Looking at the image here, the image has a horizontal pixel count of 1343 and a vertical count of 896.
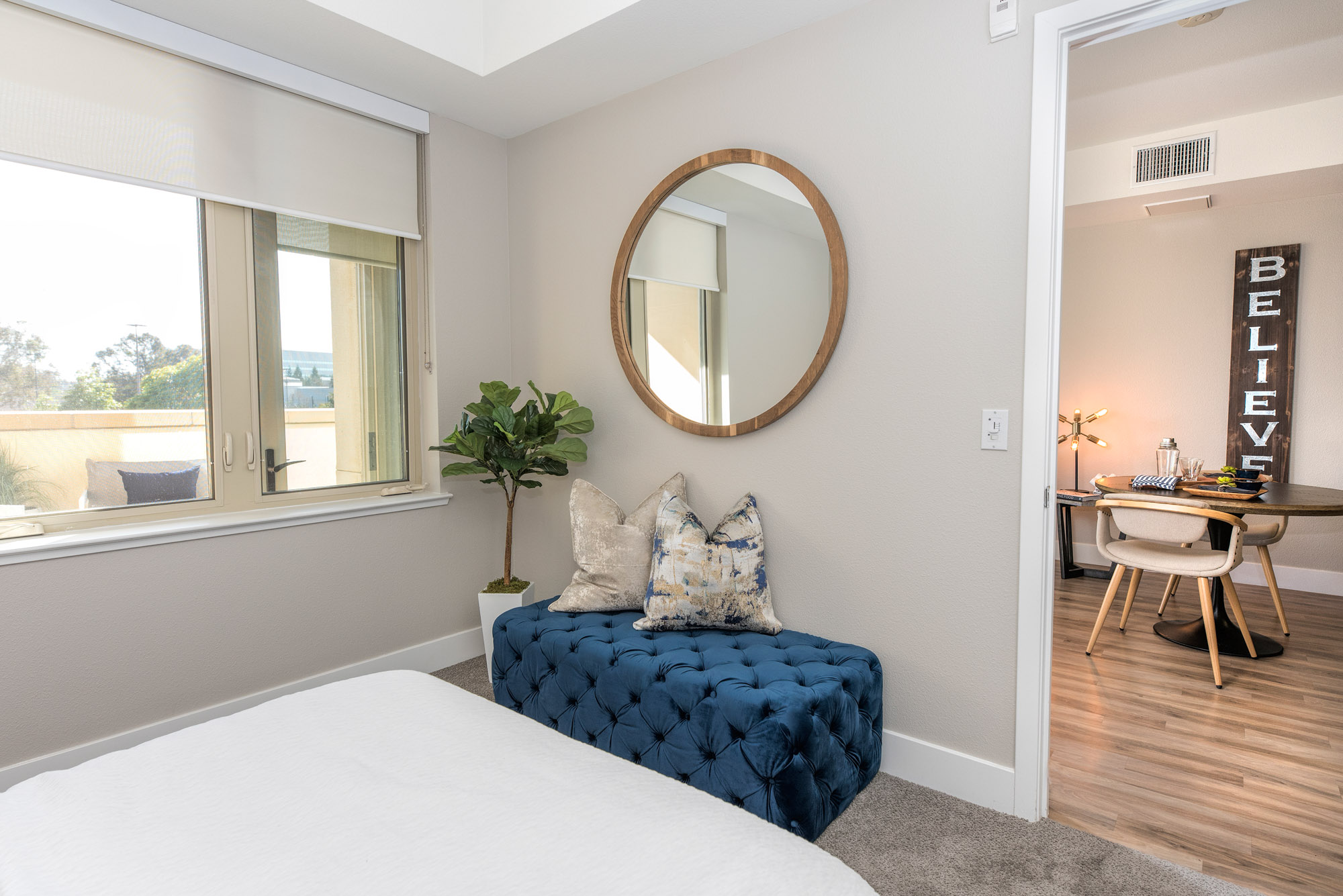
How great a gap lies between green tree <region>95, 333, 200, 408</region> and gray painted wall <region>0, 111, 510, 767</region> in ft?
1.85

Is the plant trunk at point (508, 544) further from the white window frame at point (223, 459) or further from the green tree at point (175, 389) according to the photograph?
the green tree at point (175, 389)

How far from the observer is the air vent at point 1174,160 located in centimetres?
388

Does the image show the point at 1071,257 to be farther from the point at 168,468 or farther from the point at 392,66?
the point at 168,468

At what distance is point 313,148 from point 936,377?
2485 mm

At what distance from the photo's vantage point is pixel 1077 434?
5.03 metres

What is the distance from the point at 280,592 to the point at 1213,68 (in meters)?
4.52

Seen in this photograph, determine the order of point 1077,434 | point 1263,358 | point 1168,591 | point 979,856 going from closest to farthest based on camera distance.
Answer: point 979,856 → point 1168,591 → point 1263,358 → point 1077,434

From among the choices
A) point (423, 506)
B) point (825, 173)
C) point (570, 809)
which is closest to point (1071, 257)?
point (825, 173)

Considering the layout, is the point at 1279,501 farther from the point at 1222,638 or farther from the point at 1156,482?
the point at 1222,638

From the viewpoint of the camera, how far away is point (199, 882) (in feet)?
2.95

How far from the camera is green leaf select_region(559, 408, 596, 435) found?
9.70 ft

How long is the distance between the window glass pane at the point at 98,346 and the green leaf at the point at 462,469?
85 cm

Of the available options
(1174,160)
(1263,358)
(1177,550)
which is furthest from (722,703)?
(1263,358)

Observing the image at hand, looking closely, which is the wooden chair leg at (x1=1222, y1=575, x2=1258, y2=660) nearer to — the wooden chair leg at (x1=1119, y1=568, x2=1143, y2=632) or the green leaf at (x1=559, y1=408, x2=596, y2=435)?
the wooden chair leg at (x1=1119, y1=568, x2=1143, y2=632)
